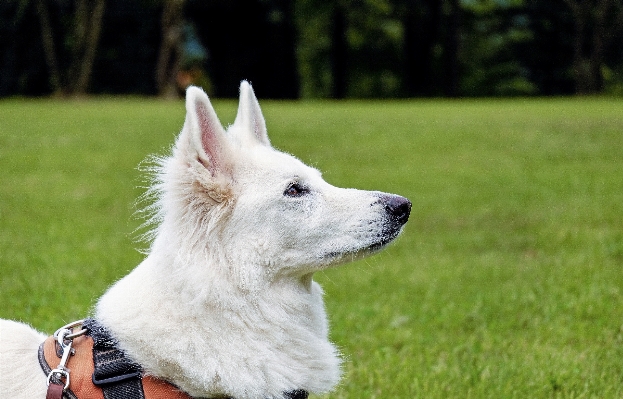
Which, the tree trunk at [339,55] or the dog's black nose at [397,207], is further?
the tree trunk at [339,55]

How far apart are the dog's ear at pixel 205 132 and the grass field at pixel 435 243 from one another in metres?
1.89

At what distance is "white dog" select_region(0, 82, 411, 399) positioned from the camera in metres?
3.04

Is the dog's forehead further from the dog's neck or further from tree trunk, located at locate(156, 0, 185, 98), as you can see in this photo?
tree trunk, located at locate(156, 0, 185, 98)

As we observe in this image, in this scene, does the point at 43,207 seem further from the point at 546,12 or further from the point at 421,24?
the point at 546,12

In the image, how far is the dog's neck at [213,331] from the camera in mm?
3010

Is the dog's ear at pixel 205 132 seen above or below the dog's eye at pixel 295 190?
above

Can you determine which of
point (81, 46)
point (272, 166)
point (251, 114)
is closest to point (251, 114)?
point (251, 114)

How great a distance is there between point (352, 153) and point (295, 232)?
486 inches

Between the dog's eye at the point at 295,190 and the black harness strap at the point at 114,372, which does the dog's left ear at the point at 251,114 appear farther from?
the black harness strap at the point at 114,372

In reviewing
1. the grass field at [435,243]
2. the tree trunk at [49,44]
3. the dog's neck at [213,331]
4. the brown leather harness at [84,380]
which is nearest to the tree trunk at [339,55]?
the tree trunk at [49,44]

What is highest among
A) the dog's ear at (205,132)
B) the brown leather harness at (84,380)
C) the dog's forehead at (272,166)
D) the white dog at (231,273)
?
the dog's ear at (205,132)

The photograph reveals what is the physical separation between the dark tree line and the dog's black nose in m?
31.2

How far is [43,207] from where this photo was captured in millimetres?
10883

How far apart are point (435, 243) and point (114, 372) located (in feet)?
21.6
